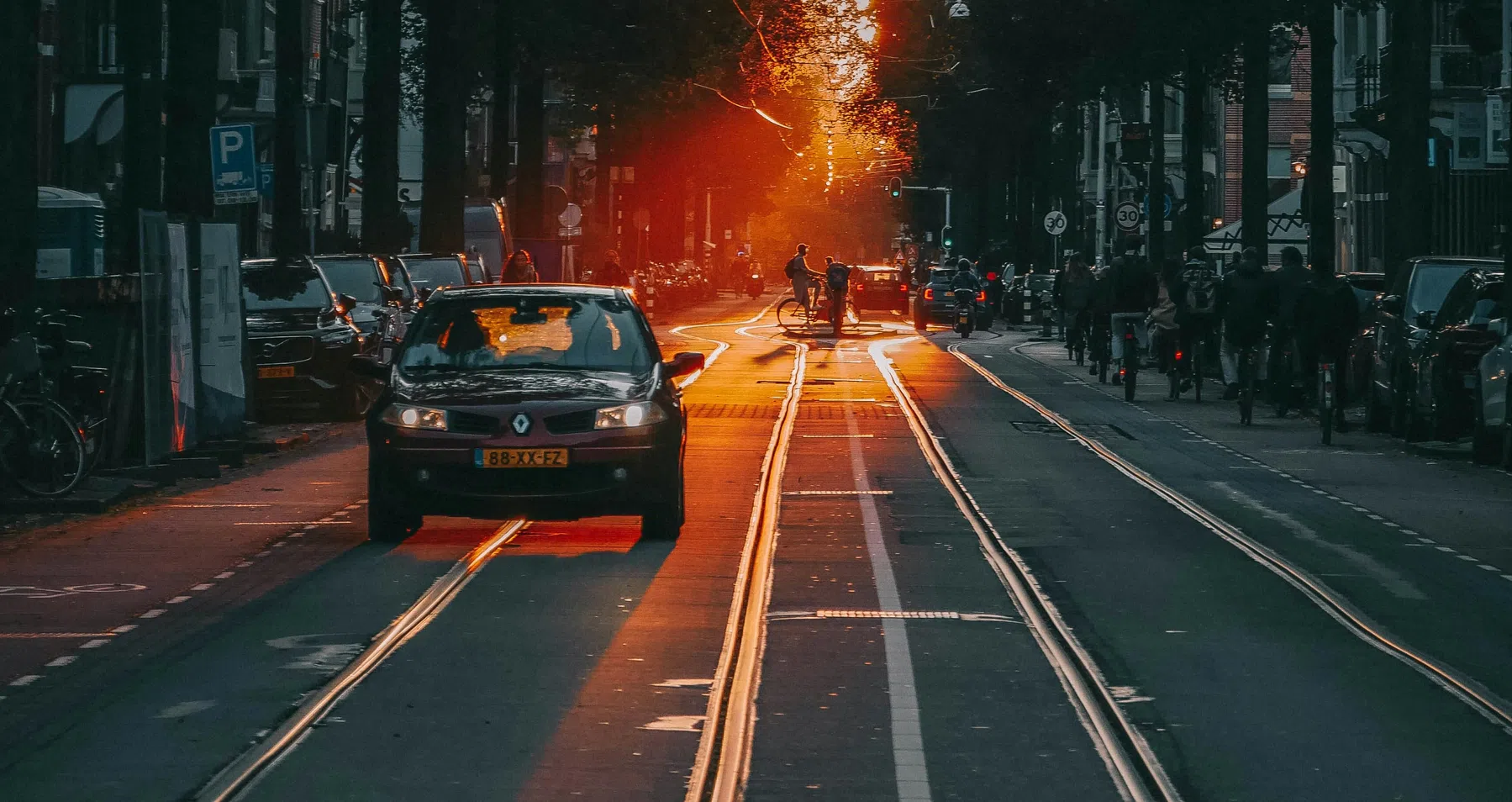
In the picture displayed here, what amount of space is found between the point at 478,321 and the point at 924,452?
7.10 meters

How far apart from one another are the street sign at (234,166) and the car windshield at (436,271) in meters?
10.5

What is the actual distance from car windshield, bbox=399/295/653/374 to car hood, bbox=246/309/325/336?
11.0 meters

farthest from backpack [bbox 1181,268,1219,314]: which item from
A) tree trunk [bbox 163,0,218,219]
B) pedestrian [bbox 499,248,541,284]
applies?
tree trunk [bbox 163,0,218,219]

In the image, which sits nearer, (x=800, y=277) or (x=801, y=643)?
(x=801, y=643)

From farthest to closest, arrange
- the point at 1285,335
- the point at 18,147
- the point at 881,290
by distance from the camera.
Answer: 1. the point at 881,290
2. the point at 1285,335
3. the point at 18,147

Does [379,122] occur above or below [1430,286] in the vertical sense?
above

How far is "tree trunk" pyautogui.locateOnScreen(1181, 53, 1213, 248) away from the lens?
41.6 m

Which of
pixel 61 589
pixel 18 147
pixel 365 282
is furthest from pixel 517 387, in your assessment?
pixel 365 282

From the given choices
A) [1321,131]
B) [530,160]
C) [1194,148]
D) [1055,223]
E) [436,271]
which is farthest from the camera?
[1055,223]

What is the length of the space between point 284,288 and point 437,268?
25.9 feet

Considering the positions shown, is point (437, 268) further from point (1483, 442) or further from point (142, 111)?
point (1483, 442)

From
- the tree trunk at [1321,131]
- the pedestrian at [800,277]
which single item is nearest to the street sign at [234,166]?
the tree trunk at [1321,131]

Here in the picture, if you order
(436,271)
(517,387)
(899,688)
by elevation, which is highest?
(436,271)

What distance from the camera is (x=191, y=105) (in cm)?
2136
